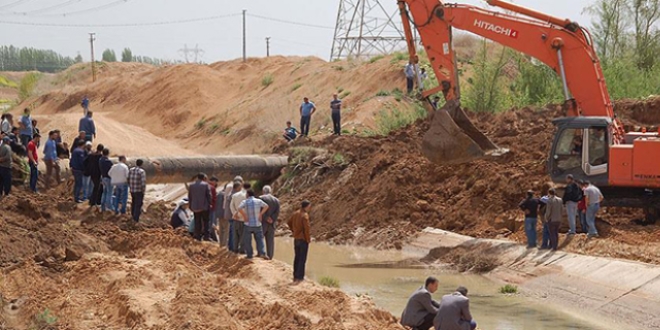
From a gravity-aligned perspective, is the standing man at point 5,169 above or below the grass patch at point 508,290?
above

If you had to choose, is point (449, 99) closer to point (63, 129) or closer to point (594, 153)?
point (594, 153)

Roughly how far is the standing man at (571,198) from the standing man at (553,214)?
1.53 feet

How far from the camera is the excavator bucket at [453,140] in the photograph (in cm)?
2738

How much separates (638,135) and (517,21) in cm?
410

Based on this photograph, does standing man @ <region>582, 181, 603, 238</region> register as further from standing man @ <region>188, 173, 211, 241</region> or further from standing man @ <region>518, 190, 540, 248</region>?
standing man @ <region>188, 173, 211, 241</region>

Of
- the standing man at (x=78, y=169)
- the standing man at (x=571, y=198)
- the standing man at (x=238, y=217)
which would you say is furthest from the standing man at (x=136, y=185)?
the standing man at (x=571, y=198)

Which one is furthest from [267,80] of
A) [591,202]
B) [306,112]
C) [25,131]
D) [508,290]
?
[508,290]

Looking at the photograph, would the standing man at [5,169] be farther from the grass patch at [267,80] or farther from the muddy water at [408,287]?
the grass patch at [267,80]

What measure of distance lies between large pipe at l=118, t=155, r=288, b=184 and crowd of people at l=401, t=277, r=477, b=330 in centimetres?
1913

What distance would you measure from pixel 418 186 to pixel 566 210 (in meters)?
8.00

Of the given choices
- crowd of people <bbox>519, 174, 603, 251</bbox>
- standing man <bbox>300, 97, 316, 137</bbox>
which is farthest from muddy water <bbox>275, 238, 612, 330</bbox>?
standing man <bbox>300, 97, 316, 137</bbox>

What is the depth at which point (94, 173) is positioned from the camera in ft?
81.9

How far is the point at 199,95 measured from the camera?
6375cm

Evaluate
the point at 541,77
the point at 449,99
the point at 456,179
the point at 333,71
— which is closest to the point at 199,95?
the point at 333,71
